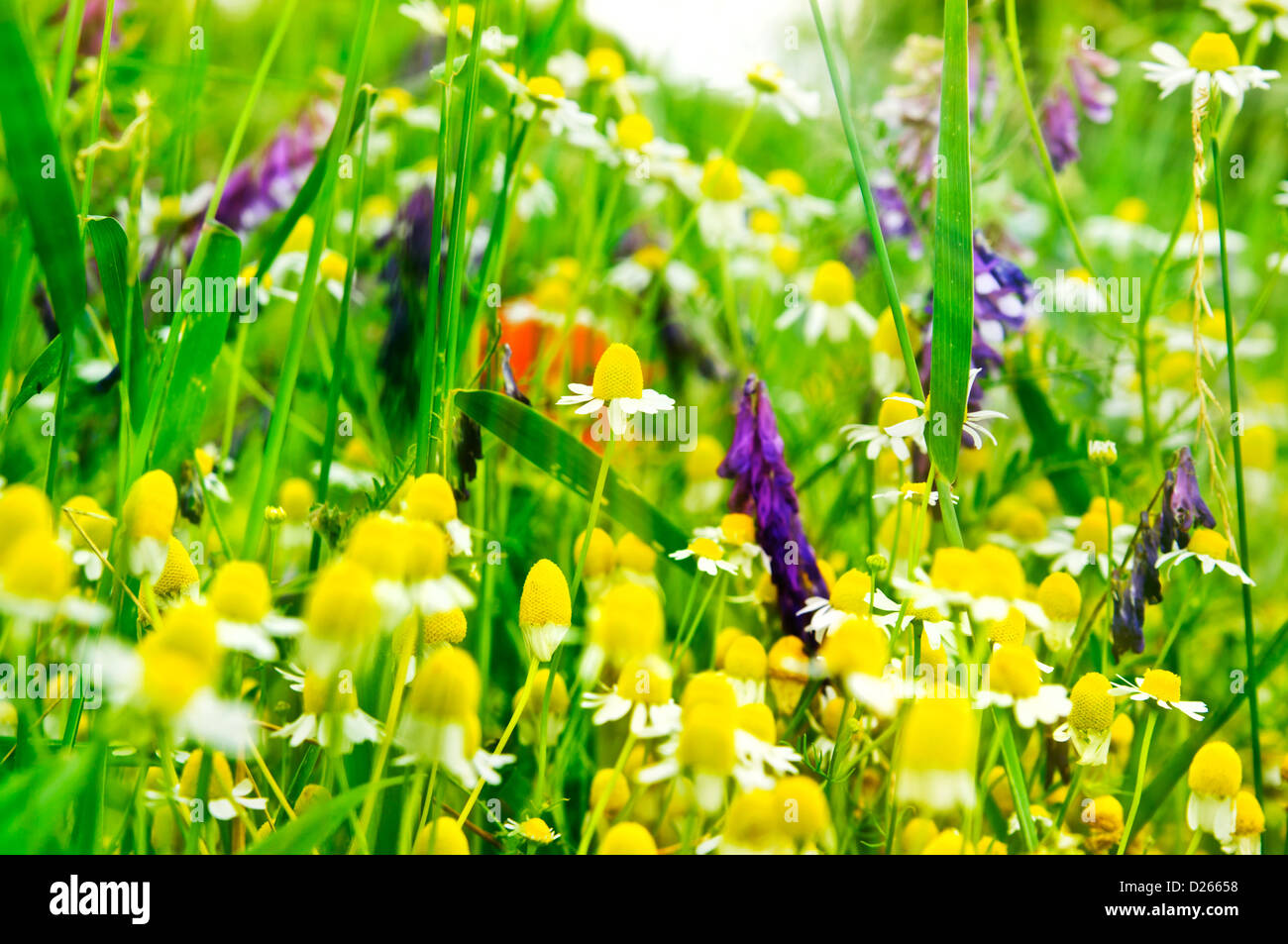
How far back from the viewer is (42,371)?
0.49 m

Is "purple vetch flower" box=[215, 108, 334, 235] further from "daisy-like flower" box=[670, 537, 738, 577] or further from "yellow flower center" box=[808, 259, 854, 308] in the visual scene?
"daisy-like flower" box=[670, 537, 738, 577]

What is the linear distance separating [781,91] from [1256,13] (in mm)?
352

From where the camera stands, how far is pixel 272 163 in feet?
3.28

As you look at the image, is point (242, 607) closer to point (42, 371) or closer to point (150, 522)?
point (150, 522)

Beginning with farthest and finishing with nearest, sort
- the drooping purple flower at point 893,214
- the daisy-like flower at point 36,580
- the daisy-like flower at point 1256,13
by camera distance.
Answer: the drooping purple flower at point 893,214, the daisy-like flower at point 1256,13, the daisy-like flower at point 36,580

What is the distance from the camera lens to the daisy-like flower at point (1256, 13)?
0.75 meters

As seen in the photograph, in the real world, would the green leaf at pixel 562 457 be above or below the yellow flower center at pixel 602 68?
below

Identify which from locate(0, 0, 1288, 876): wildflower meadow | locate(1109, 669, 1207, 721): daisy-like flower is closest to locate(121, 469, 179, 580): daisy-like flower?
locate(0, 0, 1288, 876): wildflower meadow

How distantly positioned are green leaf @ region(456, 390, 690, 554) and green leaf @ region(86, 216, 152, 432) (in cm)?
14

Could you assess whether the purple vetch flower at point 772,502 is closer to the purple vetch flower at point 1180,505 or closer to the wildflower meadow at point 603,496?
the wildflower meadow at point 603,496

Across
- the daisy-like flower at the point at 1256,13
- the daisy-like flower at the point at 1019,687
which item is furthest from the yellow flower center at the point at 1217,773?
the daisy-like flower at the point at 1256,13

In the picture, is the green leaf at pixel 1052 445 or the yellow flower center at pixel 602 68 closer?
the green leaf at pixel 1052 445
